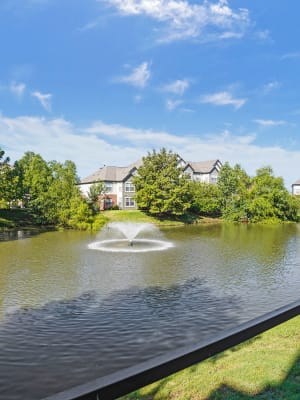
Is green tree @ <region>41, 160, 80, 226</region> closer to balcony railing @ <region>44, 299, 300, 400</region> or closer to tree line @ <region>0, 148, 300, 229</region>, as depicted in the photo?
tree line @ <region>0, 148, 300, 229</region>

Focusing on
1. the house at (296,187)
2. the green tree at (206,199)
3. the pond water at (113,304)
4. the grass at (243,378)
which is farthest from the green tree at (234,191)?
the grass at (243,378)

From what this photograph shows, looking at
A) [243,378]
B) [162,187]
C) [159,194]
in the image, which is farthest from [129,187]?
[243,378]

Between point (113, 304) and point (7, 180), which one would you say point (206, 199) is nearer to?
point (7, 180)

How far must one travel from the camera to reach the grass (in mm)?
4062

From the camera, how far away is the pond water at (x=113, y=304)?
25.9 ft

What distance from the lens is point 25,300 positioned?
12.5 metres

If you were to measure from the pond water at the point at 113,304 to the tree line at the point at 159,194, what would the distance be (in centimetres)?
1807

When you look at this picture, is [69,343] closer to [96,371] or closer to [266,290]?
[96,371]

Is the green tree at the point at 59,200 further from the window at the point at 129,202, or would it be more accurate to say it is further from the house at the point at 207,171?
the house at the point at 207,171

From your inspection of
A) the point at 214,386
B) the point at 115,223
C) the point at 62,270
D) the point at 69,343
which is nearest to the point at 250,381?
the point at 214,386

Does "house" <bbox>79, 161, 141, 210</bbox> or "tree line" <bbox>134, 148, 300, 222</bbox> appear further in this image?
"house" <bbox>79, 161, 141, 210</bbox>

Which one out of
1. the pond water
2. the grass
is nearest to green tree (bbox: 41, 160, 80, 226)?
the pond water

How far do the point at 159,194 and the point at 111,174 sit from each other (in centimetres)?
1349

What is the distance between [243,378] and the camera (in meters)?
4.54
